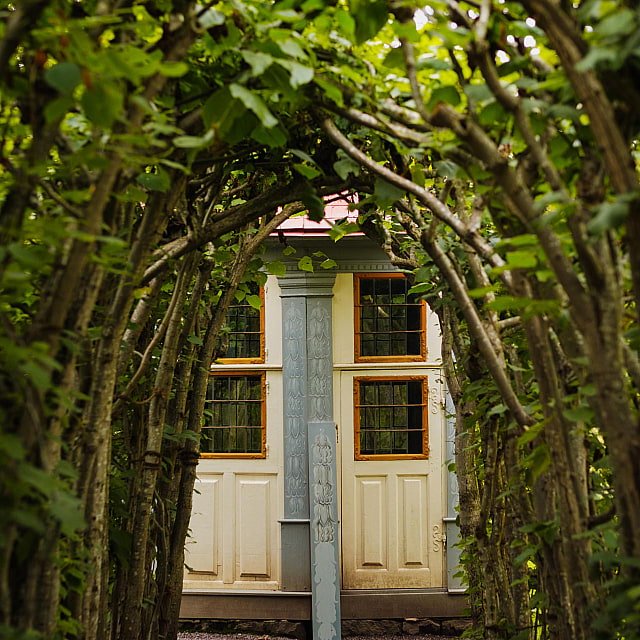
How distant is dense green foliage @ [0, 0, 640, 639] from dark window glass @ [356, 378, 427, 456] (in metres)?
4.33

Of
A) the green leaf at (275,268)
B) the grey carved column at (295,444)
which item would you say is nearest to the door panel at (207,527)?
the grey carved column at (295,444)

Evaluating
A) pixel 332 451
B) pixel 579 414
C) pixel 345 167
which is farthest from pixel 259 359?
pixel 579 414

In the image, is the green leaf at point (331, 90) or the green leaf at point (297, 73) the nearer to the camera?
the green leaf at point (297, 73)

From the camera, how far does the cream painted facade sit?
6.94 metres

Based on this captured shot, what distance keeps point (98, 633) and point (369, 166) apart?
5.11ft

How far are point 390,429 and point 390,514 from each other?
0.69m

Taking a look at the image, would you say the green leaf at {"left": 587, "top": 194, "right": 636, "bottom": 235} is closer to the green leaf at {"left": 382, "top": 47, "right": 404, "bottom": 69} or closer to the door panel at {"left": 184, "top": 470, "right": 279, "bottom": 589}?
the green leaf at {"left": 382, "top": 47, "right": 404, "bottom": 69}

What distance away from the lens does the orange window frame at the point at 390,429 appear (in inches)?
274

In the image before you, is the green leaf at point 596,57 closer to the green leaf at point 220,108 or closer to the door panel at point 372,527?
the green leaf at point 220,108

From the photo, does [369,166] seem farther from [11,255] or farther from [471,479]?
[471,479]

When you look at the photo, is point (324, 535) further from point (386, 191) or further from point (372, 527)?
point (386, 191)

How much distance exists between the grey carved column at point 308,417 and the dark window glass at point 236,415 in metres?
0.30

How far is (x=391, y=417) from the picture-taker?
7.05 meters

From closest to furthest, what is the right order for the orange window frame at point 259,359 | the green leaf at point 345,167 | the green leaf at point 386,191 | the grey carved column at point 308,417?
the green leaf at point 386,191
the green leaf at point 345,167
the grey carved column at point 308,417
the orange window frame at point 259,359
